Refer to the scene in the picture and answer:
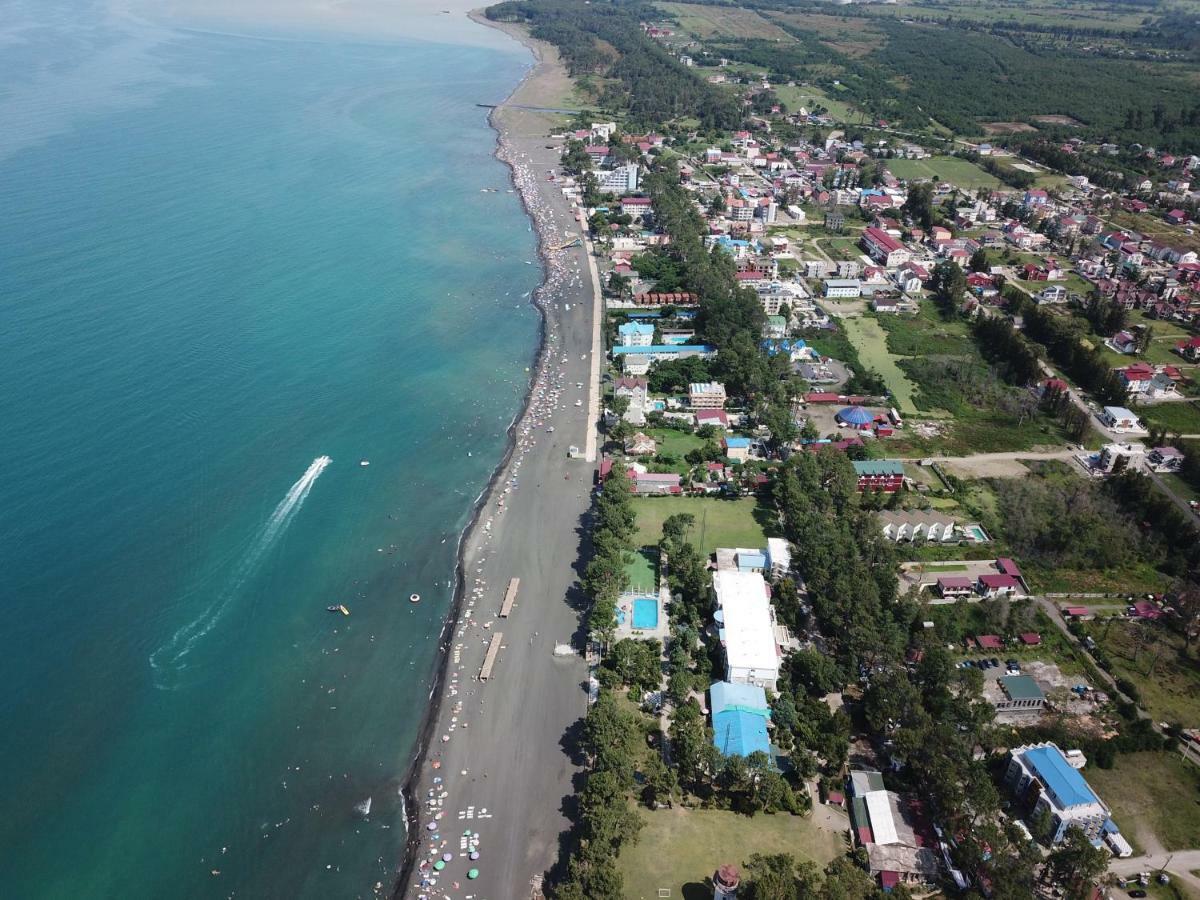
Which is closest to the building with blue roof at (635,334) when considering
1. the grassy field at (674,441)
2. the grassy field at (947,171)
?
the grassy field at (674,441)

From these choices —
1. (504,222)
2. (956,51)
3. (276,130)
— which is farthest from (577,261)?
(956,51)

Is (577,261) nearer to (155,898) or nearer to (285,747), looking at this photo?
(285,747)

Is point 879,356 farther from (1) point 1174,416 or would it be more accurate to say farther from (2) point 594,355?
(2) point 594,355

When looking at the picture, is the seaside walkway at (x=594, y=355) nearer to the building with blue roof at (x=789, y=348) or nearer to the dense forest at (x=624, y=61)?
the building with blue roof at (x=789, y=348)

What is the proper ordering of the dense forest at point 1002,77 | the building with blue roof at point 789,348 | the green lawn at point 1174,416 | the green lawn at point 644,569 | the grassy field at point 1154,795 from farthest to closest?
the dense forest at point 1002,77 < the building with blue roof at point 789,348 < the green lawn at point 1174,416 < the green lawn at point 644,569 < the grassy field at point 1154,795

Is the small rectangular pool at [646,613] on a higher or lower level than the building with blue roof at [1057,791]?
lower

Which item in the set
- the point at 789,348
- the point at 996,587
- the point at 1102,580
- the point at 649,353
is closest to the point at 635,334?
the point at 649,353
